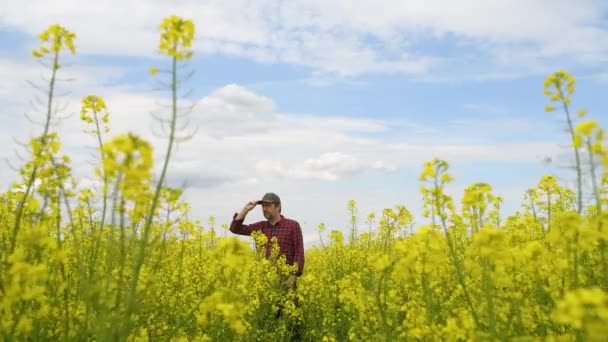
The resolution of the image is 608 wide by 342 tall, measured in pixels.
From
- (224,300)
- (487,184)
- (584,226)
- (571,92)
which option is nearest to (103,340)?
(224,300)

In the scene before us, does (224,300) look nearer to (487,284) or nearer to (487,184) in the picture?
(487,284)

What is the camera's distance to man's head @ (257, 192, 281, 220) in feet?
24.9

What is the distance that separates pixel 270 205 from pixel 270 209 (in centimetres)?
6

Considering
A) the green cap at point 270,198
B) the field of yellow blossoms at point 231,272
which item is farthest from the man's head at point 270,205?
the field of yellow blossoms at point 231,272

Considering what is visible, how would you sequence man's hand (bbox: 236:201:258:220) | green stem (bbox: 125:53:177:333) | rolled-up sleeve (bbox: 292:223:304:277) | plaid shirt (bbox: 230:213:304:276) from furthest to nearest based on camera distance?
man's hand (bbox: 236:201:258:220)
plaid shirt (bbox: 230:213:304:276)
rolled-up sleeve (bbox: 292:223:304:277)
green stem (bbox: 125:53:177:333)

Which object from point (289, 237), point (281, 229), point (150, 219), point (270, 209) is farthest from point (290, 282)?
point (150, 219)

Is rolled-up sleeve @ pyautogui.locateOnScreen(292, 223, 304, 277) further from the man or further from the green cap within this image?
the green cap

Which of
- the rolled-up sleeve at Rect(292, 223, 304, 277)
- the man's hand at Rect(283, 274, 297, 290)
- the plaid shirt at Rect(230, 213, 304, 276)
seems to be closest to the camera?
the man's hand at Rect(283, 274, 297, 290)

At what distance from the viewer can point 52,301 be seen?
12.3 ft

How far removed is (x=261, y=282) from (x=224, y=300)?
3428 mm

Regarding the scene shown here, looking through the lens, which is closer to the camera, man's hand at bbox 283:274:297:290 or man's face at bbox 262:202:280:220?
man's hand at bbox 283:274:297:290

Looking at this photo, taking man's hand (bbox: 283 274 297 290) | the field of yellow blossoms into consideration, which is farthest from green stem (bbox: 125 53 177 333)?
man's hand (bbox: 283 274 297 290)

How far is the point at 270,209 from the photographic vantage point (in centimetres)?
760

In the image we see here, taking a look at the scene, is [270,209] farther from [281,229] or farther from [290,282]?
[290,282]
